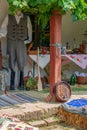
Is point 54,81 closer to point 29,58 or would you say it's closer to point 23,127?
point 29,58

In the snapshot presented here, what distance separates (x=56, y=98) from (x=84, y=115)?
95 centimetres

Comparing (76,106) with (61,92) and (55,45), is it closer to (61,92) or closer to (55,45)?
(61,92)

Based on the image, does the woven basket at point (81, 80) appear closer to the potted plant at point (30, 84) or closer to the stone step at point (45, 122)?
the potted plant at point (30, 84)

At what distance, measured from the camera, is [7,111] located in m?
6.30

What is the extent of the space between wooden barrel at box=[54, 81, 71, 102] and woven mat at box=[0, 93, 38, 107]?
0.49m

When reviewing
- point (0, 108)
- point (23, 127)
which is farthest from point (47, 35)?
point (23, 127)

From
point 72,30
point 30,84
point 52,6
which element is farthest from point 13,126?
point 72,30

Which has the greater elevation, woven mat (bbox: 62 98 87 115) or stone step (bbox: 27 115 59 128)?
woven mat (bbox: 62 98 87 115)

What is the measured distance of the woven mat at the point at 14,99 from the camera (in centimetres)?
693

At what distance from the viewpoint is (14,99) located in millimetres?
7293

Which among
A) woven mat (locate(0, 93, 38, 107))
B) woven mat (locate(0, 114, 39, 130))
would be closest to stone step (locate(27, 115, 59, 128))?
woven mat (locate(0, 93, 38, 107))

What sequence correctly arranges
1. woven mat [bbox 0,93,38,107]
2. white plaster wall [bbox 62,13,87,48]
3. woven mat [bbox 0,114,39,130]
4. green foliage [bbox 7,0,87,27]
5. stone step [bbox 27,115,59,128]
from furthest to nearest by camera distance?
white plaster wall [bbox 62,13,87,48]
woven mat [bbox 0,93,38,107]
green foliage [bbox 7,0,87,27]
stone step [bbox 27,115,59,128]
woven mat [bbox 0,114,39,130]

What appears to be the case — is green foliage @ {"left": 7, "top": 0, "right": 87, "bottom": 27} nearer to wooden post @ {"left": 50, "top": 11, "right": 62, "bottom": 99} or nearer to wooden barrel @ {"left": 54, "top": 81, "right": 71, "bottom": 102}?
wooden post @ {"left": 50, "top": 11, "right": 62, "bottom": 99}

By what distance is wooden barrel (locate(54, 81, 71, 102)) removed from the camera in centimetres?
698
